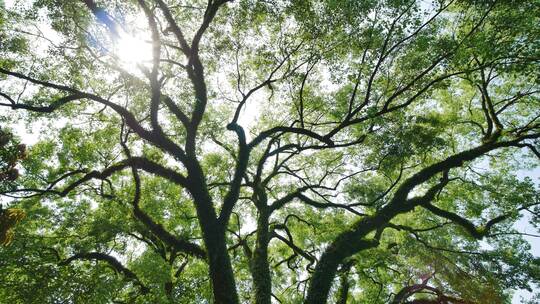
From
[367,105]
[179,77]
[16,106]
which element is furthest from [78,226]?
[367,105]

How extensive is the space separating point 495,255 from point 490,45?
745 centimetres

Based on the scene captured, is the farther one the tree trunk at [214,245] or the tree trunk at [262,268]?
the tree trunk at [262,268]

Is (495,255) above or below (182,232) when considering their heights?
below

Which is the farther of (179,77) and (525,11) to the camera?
(179,77)

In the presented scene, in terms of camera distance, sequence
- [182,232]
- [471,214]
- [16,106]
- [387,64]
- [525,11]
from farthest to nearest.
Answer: [182,232] < [471,214] < [387,64] < [16,106] < [525,11]

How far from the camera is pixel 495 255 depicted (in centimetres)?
1139

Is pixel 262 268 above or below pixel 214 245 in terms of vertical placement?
above

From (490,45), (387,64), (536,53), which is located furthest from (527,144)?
(387,64)

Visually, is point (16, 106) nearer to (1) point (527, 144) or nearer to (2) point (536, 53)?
(2) point (536, 53)

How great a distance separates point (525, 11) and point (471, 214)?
7.64 metres

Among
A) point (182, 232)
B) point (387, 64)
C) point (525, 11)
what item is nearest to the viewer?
point (525, 11)

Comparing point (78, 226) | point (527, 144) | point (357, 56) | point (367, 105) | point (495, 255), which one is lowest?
point (495, 255)

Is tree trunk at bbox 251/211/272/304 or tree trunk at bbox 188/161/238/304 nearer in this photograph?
tree trunk at bbox 188/161/238/304

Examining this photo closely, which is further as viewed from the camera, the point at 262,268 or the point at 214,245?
the point at 262,268
